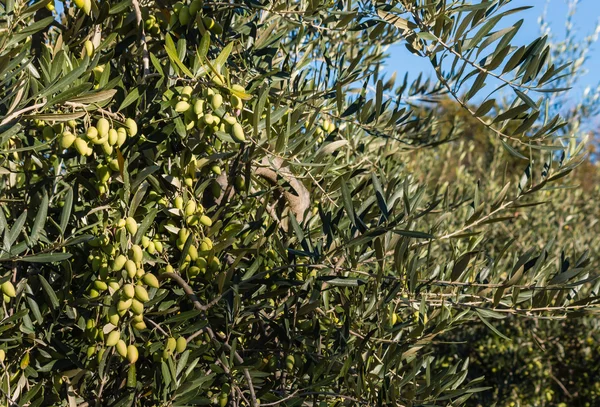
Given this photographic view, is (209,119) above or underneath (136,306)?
above

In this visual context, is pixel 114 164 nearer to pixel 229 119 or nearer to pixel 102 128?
pixel 102 128

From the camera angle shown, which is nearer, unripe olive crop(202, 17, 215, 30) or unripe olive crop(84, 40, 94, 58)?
unripe olive crop(84, 40, 94, 58)

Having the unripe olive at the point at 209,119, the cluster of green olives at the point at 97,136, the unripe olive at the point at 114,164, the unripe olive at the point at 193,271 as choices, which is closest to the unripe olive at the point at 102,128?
A: the cluster of green olives at the point at 97,136

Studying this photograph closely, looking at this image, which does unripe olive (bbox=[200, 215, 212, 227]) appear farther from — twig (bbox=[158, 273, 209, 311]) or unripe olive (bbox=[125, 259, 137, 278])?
unripe olive (bbox=[125, 259, 137, 278])

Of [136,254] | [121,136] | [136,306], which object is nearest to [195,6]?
[121,136]

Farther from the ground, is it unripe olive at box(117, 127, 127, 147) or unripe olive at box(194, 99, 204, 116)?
unripe olive at box(194, 99, 204, 116)

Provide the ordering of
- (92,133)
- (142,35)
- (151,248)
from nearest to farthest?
(92,133) → (151,248) → (142,35)

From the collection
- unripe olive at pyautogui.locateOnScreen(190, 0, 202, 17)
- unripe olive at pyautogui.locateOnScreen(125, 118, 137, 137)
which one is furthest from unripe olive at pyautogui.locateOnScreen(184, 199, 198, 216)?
unripe olive at pyautogui.locateOnScreen(190, 0, 202, 17)

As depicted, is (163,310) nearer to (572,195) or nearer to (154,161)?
(154,161)

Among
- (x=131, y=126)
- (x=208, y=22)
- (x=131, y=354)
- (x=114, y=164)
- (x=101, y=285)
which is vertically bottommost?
(x=131, y=354)

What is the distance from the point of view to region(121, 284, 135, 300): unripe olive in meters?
1.51

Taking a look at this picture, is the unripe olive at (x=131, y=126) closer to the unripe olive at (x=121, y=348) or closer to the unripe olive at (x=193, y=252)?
the unripe olive at (x=193, y=252)

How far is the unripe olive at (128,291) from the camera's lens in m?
1.51

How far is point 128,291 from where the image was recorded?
1.51m
